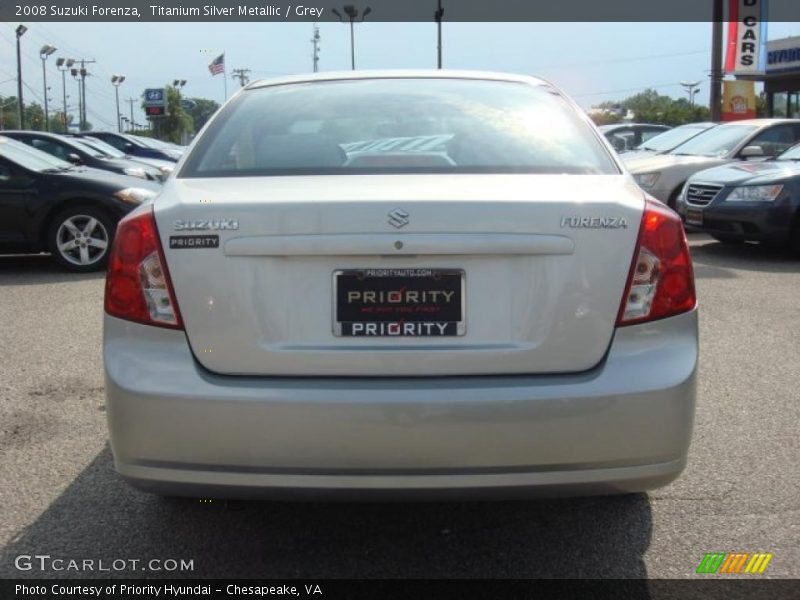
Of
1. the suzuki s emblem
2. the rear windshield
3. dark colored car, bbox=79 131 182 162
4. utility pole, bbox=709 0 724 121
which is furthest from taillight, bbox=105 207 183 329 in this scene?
utility pole, bbox=709 0 724 121

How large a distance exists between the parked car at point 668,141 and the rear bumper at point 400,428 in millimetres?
11230

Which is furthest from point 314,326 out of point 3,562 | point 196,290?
point 3,562

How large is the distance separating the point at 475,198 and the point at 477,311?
0.32 meters

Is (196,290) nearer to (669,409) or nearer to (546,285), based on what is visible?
(546,285)

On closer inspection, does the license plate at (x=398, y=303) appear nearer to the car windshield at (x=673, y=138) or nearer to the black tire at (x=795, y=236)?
the black tire at (x=795, y=236)

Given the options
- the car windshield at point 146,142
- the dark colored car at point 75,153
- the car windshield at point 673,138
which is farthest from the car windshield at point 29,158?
the car windshield at point 146,142

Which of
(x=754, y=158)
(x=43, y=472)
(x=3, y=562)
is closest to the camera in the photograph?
(x=3, y=562)

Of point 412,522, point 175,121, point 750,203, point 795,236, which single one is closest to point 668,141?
point 750,203

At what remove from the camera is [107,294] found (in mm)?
2723

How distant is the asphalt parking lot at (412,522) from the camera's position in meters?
2.94

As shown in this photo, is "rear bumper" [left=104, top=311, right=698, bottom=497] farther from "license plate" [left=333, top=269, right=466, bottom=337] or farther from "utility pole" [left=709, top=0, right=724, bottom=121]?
"utility pole" [left=709, top=0, right=724, bottom=121]

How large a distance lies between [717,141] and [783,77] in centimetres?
2497

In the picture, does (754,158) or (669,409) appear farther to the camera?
(754,158)

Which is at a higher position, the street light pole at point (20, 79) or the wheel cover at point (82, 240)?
the street light pole at point (20, 79)
